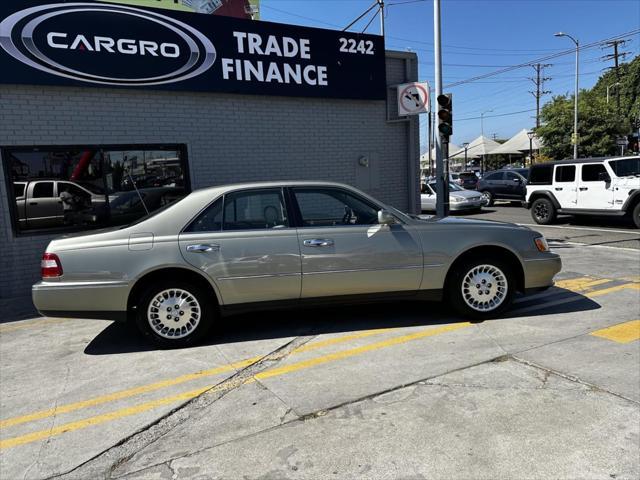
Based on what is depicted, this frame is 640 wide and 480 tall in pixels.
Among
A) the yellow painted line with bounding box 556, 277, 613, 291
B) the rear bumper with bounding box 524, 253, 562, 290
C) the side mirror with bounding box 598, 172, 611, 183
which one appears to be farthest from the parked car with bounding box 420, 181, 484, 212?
the rear bumper with bounding box 524, 253, 562, 290

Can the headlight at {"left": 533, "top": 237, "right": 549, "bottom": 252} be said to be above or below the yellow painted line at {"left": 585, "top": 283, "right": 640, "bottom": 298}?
above

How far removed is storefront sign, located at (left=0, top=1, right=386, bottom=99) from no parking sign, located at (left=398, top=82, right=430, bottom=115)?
Result: 62 cm

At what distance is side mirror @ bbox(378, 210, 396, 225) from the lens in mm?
4824

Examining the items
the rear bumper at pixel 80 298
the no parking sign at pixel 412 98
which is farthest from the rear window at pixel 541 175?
the rear bumper at pixel 80 298

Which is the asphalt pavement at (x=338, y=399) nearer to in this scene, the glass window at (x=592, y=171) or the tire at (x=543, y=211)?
the glass window at (x=592, y=171)

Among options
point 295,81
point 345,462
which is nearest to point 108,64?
point 295,81

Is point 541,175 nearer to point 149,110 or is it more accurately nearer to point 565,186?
point 565,186

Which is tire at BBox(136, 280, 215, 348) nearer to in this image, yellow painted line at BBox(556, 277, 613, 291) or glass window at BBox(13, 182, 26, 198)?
glass window at BBox(13, 182, 26, 198)

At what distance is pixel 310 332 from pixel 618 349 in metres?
2.88

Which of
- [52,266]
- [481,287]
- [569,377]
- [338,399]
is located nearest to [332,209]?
[481,287]

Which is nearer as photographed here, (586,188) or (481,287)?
(481,287)

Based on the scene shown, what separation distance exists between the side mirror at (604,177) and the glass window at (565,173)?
739 millimetres

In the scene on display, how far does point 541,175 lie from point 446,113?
6376 millimetres

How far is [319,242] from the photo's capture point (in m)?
4.78
